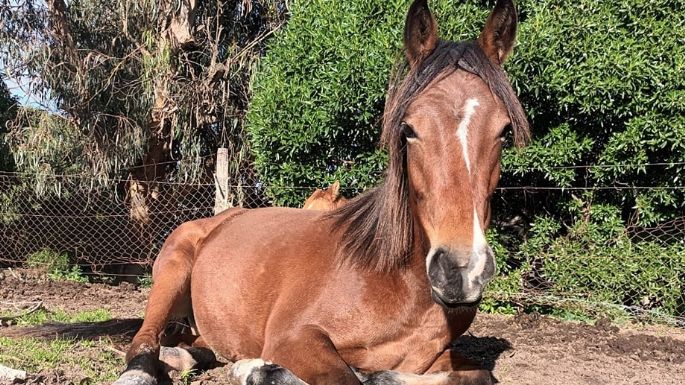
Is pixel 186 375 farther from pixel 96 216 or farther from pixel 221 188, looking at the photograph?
pixel 96 216

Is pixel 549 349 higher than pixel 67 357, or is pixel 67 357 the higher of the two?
pixel 67 357

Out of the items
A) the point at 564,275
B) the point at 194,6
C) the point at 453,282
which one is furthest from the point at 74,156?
the point at 453,282

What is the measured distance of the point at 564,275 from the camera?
6715mm

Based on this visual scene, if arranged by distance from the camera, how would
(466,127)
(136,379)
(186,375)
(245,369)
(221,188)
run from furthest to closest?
(221,188) < (186,375) < (136,379) < (245,369) < (466,127)

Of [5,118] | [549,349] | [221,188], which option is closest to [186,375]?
[549,349]

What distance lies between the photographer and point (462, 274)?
1943mm

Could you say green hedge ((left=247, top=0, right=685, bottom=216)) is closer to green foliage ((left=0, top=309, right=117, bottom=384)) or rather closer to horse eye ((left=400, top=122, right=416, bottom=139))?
green foliage ((left=0, top=309, right=117, bottom=384))

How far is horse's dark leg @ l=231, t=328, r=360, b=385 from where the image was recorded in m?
2.50

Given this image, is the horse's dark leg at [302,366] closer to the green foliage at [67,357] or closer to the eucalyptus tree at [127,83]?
the green foliage at [67,357]

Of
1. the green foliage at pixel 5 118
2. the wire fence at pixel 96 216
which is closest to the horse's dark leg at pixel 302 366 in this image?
the wire fence at pixel 96 216

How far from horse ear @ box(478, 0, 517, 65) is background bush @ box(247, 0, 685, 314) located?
3305 millimetres

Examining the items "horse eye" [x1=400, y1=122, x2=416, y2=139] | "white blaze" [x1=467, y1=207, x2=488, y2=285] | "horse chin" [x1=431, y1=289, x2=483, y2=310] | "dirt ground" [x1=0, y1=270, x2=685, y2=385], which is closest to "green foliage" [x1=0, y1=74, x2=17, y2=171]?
"dirt ground" [x1=0, y1=270, x2=685, y2=385]

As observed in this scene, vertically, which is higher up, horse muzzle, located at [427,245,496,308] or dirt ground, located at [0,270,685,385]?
horse muzzle, located at [427,245,496,308]

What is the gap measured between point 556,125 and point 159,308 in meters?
4.96
